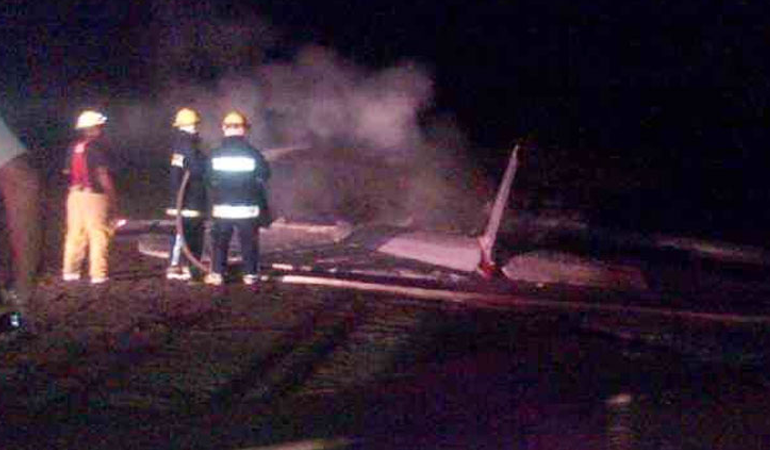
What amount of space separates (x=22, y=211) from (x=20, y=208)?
19mm

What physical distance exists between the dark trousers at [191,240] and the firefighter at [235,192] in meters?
0.18

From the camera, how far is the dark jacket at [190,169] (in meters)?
15.4

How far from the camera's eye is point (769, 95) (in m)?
41.0

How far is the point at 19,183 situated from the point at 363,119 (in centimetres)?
1788

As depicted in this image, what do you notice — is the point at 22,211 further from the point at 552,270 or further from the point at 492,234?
the point at 552,270

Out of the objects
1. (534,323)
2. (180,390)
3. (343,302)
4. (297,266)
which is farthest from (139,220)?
(180,390)

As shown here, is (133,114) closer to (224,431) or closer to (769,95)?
(769,95)

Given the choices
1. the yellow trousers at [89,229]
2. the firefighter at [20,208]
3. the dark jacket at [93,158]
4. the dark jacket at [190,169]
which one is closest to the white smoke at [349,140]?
the dark jacket at [190,169]

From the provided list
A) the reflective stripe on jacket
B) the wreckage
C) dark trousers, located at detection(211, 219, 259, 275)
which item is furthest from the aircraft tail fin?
the reflective stripe on jacket

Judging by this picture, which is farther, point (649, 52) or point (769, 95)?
point (649, 52)

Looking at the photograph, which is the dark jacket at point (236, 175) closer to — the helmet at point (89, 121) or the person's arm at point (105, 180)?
the person's arm at point (105, 180)

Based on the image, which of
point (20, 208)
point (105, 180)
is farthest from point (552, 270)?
point (20, 208)

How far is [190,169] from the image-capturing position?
15445 millimetres

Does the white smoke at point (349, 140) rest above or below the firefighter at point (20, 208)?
above
